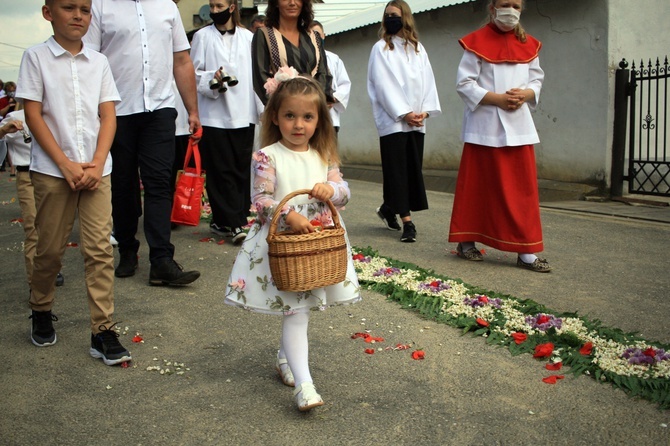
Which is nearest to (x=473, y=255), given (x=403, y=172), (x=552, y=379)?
(x=403, y=172)

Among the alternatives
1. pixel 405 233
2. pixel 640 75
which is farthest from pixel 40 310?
pixel 640 75

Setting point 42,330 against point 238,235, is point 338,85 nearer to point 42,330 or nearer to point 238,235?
point 238,235

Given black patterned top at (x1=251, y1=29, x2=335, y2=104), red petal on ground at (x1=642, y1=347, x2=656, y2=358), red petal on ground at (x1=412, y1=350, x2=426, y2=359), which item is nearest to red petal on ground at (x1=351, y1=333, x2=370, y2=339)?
red petal on ground at (x1=412, y1=350, x2=426, y2=359)

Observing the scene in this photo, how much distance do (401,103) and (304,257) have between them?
496 centimetres

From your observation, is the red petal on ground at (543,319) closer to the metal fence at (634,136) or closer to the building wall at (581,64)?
the metal fence at (634,136)

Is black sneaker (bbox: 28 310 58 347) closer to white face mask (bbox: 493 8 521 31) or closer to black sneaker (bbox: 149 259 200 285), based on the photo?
black sneaker (bbox: 149 259 200 285)

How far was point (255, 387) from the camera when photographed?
4.16 metres

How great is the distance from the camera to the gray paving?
3584mm

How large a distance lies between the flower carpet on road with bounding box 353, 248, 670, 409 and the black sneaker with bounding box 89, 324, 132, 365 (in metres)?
Answer: 1.93

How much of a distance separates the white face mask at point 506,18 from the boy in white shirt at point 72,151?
3492 millimetres

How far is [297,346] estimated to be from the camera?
3859mm

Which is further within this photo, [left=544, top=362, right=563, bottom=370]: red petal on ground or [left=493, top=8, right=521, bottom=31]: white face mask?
[left=493, top=8, right=521, bottom=31]: white face mask

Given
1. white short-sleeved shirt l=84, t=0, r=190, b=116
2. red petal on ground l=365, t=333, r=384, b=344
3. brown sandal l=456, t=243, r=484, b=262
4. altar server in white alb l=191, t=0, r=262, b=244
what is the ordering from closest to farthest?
red petal on ground l=365, t=333, r=384, b=344 < white short-sleeved shirt l=84, t=0, r=190, b=116 < brown sandal l=456, t=243, r=484, b=262 < altar server in white alb l=191, t=0, r=262, b=244

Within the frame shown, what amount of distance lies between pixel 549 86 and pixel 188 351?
9577 mm
